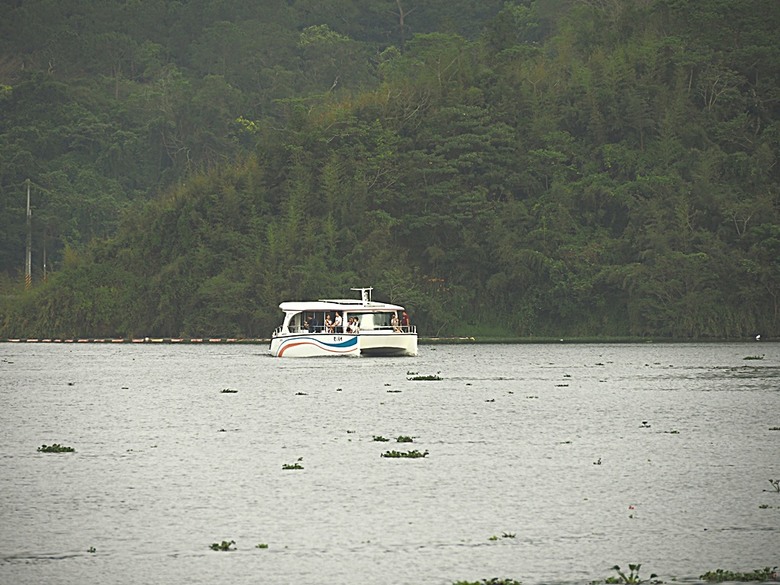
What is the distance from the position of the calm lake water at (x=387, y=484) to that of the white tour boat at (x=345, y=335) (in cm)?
2993

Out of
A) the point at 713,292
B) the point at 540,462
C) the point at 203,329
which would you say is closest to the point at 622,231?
the point at 713,292

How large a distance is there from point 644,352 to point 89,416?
5857 cm

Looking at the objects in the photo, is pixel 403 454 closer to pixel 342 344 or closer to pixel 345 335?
pixel 345 335

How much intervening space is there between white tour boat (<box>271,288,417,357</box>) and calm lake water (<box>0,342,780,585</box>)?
2993 centimetres

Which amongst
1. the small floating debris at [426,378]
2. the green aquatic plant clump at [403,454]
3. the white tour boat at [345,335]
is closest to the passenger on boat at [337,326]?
the white tour boat at [345,335]

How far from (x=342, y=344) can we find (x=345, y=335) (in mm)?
905

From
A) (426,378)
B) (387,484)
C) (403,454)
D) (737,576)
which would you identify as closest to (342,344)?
(426,378)

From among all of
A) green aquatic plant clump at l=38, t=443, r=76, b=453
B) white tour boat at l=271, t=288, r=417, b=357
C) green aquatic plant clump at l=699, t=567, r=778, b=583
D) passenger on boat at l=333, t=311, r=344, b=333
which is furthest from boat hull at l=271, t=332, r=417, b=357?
green aquatic plant clump at l=699, t=567, r=778, b=583

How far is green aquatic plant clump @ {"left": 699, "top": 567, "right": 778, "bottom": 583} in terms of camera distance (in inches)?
749

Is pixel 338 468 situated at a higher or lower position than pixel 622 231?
lower

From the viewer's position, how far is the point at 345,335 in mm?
87438

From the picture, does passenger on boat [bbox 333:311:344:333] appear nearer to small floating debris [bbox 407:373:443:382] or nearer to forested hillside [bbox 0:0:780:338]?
small floating debris [bbox 407:373:443:382]

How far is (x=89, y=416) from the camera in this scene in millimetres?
44469

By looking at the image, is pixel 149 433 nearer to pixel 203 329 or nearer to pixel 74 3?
pixel 203 329
